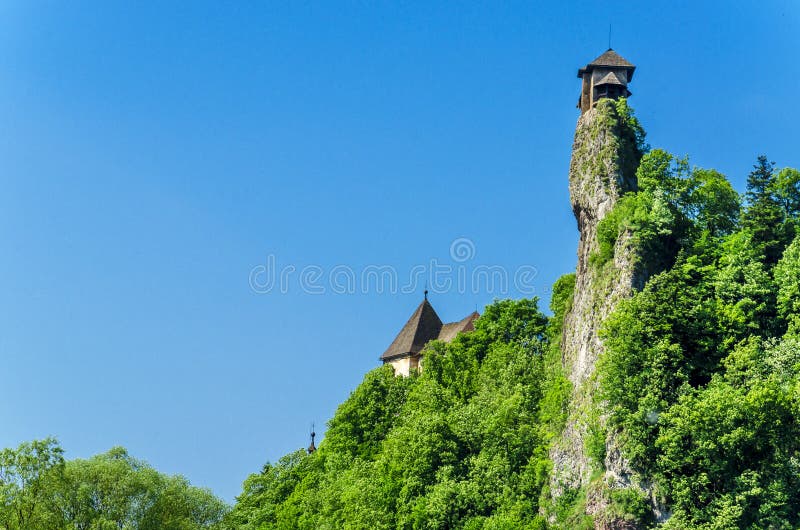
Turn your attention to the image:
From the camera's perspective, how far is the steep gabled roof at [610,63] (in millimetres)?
64000

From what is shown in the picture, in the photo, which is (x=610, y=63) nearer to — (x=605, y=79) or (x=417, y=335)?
(x=605, y=79)

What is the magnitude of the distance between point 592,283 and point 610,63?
51.0 ft

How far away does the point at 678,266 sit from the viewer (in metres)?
52.1

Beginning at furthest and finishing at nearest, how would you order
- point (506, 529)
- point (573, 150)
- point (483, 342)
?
point (483, 342) < point (573, 150) < point (506, 529)

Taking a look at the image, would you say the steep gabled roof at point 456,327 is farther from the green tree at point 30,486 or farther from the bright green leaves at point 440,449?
the green tree at point 30,486

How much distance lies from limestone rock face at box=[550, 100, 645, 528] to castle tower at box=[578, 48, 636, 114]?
1564 millimetres

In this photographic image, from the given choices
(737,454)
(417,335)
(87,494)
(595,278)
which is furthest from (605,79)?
(87,494)

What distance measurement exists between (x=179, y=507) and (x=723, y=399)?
42.6m

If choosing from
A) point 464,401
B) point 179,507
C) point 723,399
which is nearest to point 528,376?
point 464,401

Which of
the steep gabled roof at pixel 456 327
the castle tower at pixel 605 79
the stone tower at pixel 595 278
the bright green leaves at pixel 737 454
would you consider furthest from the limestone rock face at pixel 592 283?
the steep gabled roof at pixel 456 327

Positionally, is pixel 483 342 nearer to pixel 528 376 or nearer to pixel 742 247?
pixel 528 376

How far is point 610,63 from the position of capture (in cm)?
6419

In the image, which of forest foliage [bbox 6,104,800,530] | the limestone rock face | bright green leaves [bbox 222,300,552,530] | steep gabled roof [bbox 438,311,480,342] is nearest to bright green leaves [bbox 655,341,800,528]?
forest foliage [bbox 6,104,800,530]

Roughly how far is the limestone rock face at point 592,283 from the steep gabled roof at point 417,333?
2641cm
